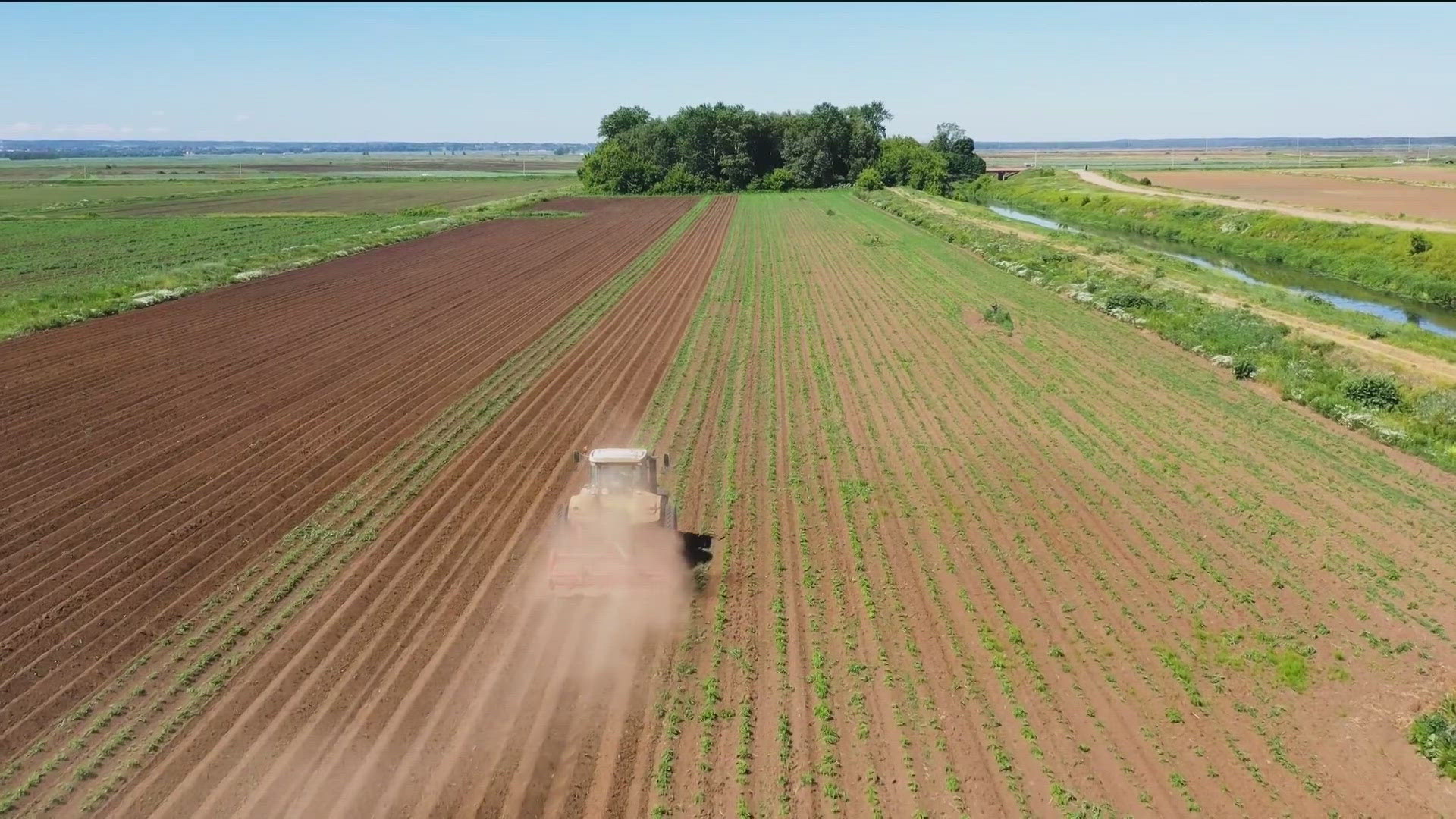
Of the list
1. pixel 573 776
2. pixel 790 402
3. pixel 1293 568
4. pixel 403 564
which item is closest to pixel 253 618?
pixel 403 564

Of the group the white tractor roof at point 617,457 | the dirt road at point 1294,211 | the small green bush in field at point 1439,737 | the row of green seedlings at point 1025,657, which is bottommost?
the small green bush in field at point 1439,737

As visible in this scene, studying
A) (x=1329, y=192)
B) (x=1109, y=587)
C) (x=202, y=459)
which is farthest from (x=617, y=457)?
(x=1329, y=192)

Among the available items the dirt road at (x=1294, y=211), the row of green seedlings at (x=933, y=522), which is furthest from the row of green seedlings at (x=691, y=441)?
the dirt road at (x=1294, y=211)

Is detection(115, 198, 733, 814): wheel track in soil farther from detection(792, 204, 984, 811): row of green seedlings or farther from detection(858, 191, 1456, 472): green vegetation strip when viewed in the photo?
detection(858, 191, 1456, 472): green vegetation strip

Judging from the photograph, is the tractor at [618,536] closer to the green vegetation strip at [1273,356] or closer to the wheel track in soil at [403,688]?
the wheel track in soil at [403,688]

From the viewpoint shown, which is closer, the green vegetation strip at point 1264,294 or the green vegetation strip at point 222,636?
the green vegetation strip at point 222,636

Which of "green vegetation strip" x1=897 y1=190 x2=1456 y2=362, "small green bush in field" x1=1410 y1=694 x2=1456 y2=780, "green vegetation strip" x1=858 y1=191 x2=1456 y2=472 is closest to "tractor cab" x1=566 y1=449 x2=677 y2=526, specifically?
"small green bush in field" x1=1410 y1=694 x2=1456 y2=780
